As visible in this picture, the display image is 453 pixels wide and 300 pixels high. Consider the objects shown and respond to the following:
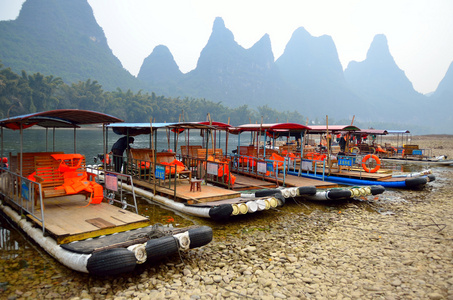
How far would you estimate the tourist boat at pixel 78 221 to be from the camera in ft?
16.6

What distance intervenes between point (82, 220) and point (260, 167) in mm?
7452

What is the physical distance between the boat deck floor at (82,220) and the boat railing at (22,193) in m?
0.18

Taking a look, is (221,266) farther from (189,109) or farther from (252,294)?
(189,109)

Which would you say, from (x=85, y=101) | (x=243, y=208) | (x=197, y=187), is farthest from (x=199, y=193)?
(x=85, y=101)

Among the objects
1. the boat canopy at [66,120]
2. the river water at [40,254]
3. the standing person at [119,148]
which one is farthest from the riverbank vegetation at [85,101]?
the river water at [40,254]

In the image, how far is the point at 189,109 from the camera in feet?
370

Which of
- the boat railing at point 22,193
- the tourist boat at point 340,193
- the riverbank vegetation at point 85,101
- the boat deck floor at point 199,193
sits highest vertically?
the riverbank vegetation at point 85,101

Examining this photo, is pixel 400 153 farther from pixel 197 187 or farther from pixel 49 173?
pixel 49 173

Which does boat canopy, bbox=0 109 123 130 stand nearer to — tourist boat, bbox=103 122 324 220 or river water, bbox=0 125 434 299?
tourist boat, bbox=103 122 324 220

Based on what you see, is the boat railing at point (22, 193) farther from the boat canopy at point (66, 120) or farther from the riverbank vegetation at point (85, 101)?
the riverbank vegetation at point (85, 101)

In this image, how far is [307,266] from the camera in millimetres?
6004

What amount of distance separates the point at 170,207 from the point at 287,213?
12.1 feet

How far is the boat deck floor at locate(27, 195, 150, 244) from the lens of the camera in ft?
19.2

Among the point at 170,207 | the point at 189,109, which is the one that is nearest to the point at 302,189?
the point at 170,207
